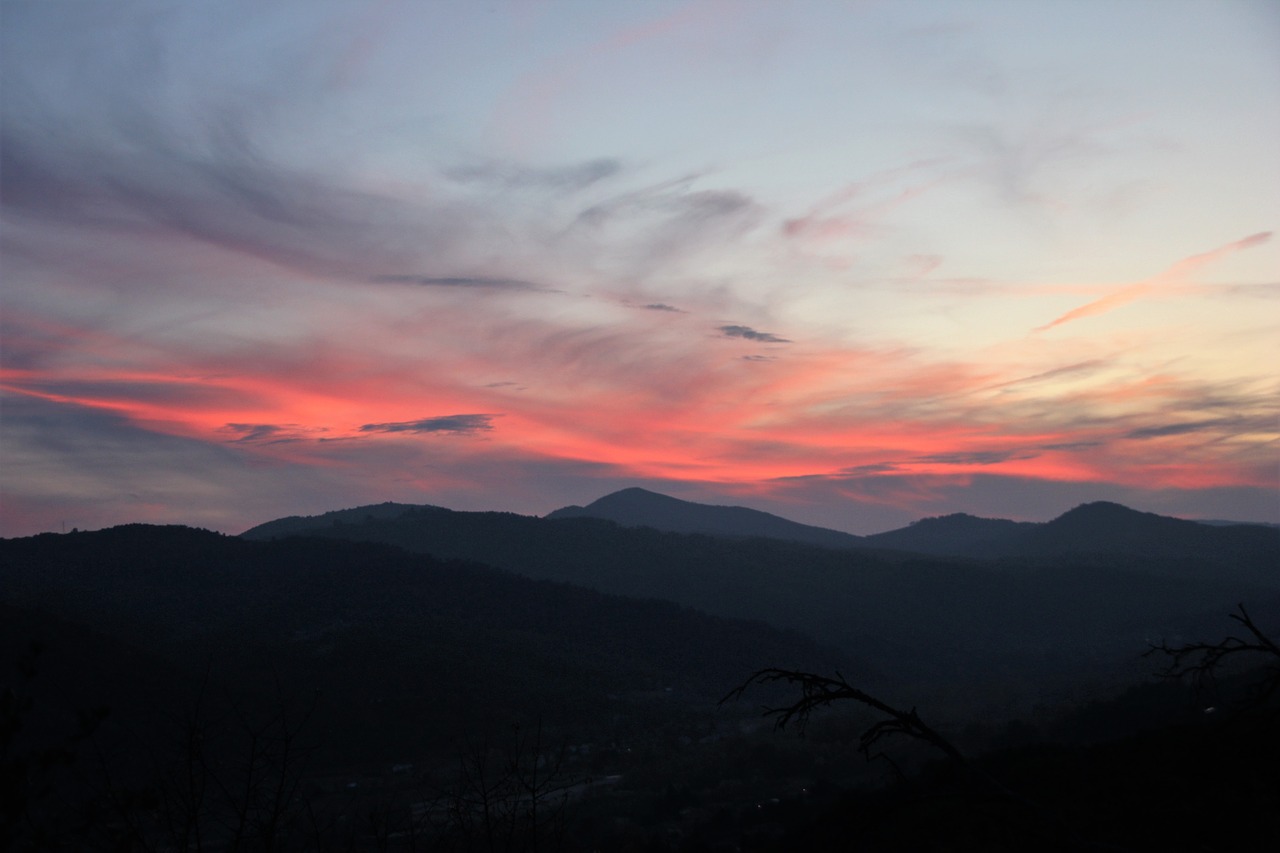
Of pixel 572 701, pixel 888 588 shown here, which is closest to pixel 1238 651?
pixel 572 701

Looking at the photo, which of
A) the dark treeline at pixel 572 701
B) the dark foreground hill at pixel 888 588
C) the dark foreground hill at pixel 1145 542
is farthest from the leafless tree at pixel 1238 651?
the dark foreground hill at pixel 1145 542

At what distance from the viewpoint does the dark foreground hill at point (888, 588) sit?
91250mm

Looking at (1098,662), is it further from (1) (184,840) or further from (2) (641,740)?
(1) (184,840)

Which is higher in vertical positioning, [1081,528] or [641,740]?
[1081,528]

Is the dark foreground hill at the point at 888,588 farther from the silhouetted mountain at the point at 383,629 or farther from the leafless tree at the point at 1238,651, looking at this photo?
the leafless tree at the point at 1238,651

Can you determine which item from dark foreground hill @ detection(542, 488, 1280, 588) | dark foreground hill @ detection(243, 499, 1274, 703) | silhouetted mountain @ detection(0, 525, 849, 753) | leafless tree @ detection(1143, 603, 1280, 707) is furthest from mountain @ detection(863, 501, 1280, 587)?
leafless tree @ detection(1143, 603, 1280, 707)

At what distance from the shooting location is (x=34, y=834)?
6910 millimetres

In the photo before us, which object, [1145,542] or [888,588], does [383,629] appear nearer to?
[888,588]

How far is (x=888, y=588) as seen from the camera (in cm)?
11675

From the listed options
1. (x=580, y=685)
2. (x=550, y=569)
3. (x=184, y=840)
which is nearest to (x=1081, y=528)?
(x=550, y=569)

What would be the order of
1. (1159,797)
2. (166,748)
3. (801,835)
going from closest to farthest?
(1159,797), (801,835), (166,748)

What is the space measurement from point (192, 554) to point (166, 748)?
171 feet

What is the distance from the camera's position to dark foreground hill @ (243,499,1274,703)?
91.2m

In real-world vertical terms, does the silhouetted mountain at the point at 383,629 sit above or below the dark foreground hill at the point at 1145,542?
below
